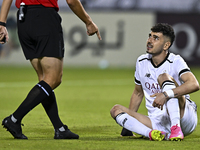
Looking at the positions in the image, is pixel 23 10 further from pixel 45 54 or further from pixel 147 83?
pixel 147 83

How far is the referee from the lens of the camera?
4.20 meters

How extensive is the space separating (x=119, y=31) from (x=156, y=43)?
1349cm

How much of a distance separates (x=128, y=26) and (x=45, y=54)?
46.8 feet

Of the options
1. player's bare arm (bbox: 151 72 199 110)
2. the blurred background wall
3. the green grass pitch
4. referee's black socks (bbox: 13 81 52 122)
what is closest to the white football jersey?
player's bare arm (bbox: 151 72 199 110)

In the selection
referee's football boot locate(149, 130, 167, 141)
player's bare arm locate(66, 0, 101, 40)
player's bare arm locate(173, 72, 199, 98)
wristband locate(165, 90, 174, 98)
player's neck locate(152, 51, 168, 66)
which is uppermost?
player's bare arm locate(66, 0, 101, 40)

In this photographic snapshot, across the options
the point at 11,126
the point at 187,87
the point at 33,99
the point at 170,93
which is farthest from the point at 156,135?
the point at 11,126

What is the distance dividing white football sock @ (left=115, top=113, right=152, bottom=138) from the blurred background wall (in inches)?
514

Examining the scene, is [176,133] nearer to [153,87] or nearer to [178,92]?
[178,92]

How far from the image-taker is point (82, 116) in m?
6.46

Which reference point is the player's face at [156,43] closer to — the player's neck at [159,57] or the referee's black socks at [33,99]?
the player's neck at [159,57]

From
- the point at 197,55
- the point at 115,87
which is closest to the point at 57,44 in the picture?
the point at 115,87

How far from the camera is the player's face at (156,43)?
4.68m

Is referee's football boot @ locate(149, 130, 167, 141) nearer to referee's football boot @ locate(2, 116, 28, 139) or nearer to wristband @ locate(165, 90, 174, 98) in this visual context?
wristband @ locate(165, 90, 174, 98)

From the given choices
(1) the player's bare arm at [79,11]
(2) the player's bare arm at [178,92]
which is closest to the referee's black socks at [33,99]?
(1) the player's bare arm at [79,11]
